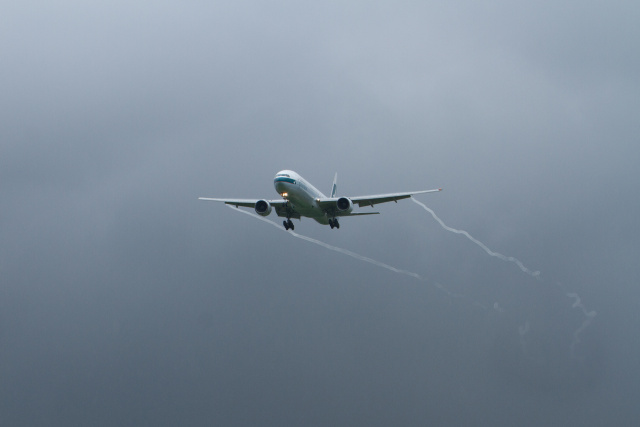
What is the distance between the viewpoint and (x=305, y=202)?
262 feet

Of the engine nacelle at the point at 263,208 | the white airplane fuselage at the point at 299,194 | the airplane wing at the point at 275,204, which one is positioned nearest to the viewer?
the white airplane fuselage at the point at 299,194

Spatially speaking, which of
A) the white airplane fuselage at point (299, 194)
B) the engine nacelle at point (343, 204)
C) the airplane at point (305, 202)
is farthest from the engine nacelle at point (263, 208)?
the engine nacelle at point (343, 204)

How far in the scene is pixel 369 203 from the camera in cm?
8331

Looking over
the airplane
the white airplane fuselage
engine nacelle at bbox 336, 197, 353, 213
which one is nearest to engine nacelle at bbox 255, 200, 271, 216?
the airplane

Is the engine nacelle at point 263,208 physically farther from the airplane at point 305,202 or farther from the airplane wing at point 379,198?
the airplane wing at point 379,198

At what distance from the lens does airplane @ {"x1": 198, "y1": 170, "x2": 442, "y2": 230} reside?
77812 millimetres

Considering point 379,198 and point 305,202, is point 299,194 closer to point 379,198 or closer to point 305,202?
point 305,202

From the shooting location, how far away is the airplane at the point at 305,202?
77.8 meters

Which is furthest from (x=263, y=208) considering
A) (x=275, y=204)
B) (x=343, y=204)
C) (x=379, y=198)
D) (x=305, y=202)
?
(x=379, y=198)

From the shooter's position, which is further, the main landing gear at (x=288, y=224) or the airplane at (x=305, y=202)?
the main landing gear at (x=288, y=224)

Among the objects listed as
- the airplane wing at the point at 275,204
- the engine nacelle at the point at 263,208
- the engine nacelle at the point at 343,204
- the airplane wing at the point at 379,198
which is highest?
the airplane wing at the point at 379,198

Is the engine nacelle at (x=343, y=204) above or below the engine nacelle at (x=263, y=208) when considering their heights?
above

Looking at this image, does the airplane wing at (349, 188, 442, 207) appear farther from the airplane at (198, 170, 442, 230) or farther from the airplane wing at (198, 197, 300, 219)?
Answer: the airplane wing at (198, 197, 300, 219)

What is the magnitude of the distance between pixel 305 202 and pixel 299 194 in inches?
63.6
